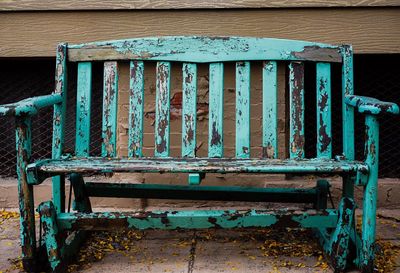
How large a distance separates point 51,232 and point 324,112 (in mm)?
1489

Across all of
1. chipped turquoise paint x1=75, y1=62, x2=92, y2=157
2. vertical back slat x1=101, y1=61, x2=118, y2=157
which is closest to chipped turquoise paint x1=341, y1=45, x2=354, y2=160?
vertical back slat x1=101, y1=61, x2=118, y2=157

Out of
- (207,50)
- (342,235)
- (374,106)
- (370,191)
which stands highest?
(207,50)

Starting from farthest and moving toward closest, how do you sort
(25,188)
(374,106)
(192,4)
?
1. (192,4)
2. (25,188)
3. (374,106)

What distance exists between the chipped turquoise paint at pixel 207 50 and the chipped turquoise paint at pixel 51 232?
35.1 inches

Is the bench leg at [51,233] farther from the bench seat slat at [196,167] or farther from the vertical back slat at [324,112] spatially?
the vertical back slat at [324,112]

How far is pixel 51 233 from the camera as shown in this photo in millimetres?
2629

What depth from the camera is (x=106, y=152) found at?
10.1ft

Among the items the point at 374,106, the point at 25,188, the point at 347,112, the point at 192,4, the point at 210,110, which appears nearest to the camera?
the point at 374,106

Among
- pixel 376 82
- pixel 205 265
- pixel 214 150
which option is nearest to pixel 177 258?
pixel 205 265

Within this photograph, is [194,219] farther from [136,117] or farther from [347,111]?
[347,111]

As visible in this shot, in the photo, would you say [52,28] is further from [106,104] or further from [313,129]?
[313,129]

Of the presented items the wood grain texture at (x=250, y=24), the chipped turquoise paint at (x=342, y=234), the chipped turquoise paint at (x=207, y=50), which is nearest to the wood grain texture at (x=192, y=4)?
the wood grain texture at (x=250, y=24)

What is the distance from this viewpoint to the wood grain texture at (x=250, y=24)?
3.67 m

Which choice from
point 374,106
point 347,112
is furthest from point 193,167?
point 347,112
